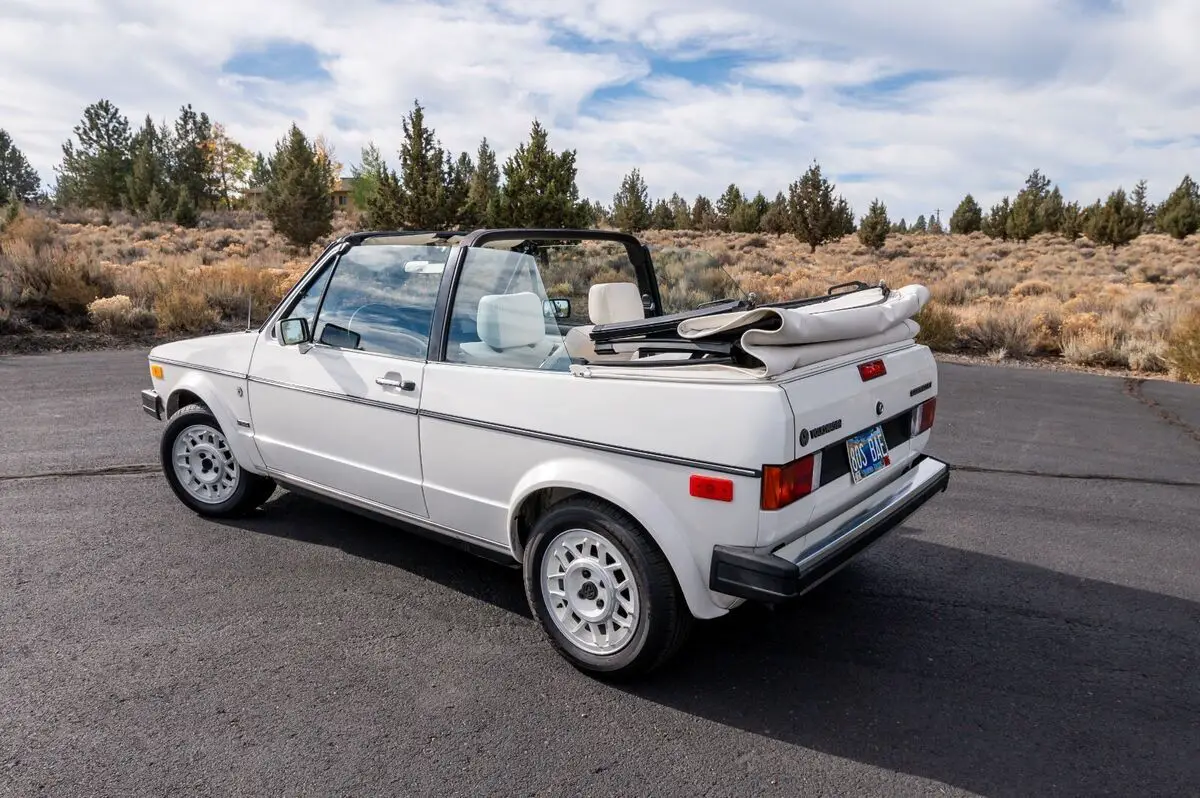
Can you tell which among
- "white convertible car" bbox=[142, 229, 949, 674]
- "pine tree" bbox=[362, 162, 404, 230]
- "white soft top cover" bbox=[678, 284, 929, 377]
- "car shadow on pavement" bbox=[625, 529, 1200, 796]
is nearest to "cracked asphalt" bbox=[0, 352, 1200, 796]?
"car shadow on pavement" bbox=[625, 529, 1200, 796]

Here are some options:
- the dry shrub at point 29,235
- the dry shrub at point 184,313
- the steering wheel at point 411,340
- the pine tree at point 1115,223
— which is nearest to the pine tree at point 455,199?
the dry shrub at point 29,235

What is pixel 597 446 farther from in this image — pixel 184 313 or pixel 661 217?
pixel 661 217

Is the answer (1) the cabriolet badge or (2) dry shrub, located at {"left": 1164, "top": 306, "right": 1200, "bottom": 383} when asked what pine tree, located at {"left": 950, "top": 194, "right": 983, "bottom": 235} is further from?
(1) the cabriolet badge

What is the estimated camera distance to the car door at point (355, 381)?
3.78 m

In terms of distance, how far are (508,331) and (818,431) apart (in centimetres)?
148

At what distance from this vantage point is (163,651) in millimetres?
3404

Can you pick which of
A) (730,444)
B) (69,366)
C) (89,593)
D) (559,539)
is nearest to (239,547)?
(89,593)

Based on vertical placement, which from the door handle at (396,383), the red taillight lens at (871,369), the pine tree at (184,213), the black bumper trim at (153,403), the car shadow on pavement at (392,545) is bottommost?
the car shadow on pavement at (392,545)

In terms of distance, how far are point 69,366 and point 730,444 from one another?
9987 millimetres

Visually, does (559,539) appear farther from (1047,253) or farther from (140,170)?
(140,170)

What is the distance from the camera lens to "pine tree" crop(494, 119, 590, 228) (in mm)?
23328

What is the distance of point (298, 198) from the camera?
32.1 meters

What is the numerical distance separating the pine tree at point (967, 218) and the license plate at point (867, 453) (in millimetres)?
61987

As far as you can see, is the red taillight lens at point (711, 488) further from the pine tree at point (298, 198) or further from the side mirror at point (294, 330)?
the pine tree at point (298, 198)
